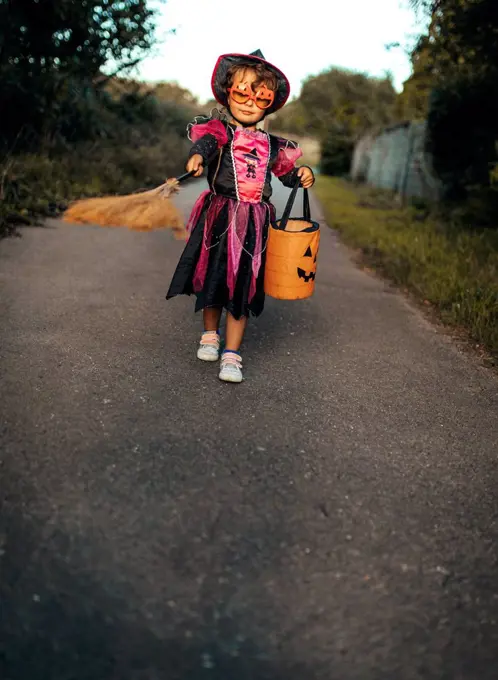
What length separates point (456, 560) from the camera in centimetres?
208

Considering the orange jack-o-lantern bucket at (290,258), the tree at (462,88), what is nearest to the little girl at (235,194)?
the orange jack-o-lantern bucket at (290,258)

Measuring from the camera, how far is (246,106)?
3439 mm

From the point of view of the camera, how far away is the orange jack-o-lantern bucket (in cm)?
332

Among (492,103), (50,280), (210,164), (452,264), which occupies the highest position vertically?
(492,103)

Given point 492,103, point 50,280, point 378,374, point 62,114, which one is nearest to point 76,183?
point 62,114

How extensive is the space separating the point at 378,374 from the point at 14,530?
2.45 metres

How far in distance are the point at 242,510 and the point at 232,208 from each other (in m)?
1.84

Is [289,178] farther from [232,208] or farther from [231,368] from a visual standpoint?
[231,368]

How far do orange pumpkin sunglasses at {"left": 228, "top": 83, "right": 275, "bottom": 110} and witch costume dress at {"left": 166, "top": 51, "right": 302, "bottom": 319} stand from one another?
106 millimetres

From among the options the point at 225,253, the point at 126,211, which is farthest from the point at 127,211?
the point at 225,253

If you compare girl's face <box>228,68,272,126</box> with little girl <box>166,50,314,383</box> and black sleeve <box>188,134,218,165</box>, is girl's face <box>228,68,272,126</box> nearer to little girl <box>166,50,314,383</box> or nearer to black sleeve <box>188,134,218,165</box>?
little girl <box>166,50,314,383</box>

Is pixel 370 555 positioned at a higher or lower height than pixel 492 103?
lower

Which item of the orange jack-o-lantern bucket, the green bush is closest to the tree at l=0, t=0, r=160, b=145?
the orange jack-o-lantern bucket

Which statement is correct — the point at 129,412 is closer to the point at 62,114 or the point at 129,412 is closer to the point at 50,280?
the point at 50,280
